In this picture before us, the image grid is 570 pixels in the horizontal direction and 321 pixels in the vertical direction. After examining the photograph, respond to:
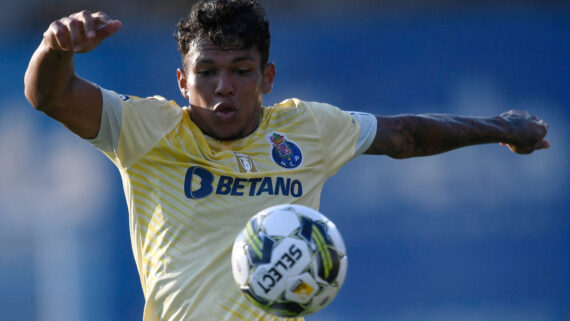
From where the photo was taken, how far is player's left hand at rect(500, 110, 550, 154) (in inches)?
199

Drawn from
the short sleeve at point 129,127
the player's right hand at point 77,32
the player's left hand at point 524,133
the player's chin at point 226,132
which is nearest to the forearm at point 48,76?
the player's right hand at point 77,32

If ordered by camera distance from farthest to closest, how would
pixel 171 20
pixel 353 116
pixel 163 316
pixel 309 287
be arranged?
pixel 171 20 < pixel 353 116 < pixel 163 316 < pixel 309 287

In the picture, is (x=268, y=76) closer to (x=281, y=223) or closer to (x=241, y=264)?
(x=281, y=223)

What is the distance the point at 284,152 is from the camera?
14.1 feet

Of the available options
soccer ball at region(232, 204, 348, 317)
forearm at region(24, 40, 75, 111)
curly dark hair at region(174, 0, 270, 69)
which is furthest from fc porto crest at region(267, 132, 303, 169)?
forearm at region(24, 40, 75, 111)

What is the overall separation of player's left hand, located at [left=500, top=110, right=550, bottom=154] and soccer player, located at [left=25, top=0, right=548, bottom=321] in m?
1.13

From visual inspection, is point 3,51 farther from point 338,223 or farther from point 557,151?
point 557,151

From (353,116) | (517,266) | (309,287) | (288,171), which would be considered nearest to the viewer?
(309,287)

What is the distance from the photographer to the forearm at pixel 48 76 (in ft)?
11.5

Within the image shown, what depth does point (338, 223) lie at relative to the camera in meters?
8.10

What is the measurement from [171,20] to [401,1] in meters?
2.58

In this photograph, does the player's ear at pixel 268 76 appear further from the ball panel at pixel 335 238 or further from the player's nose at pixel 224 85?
the ball panel at pixel 335 238

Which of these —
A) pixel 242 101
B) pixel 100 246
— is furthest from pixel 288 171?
pixel 100 246

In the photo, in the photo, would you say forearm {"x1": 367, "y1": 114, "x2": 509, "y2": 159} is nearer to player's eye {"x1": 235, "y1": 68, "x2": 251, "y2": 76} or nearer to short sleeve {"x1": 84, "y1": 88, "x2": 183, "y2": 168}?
player's eye {"x1": 235, "y1": 68, "x2": 251, "y2": 76}
